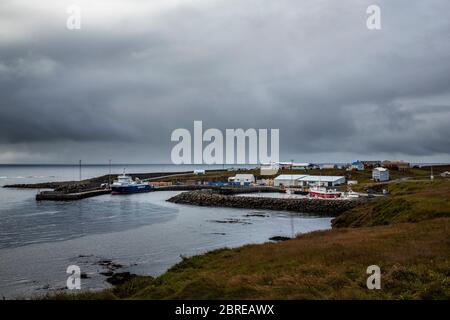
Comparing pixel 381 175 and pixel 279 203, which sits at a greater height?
pixel 381 175

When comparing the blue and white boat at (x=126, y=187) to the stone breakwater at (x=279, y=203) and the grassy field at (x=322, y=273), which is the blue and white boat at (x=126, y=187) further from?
the grassy field at (x=322, y=273)

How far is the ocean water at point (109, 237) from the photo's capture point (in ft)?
103

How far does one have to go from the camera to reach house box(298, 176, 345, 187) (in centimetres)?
12000

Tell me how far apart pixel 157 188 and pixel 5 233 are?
302 ft

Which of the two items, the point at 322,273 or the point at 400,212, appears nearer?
the point at 322,273

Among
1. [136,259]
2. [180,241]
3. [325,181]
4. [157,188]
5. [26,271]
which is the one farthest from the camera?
[157,188]

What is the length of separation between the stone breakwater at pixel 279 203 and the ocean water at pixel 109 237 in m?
6.98

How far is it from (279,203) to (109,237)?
45017 millimetres

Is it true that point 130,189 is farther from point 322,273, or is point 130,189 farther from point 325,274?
point 325,274

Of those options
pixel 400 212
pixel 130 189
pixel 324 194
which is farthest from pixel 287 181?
pixel 400 212

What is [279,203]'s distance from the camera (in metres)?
85.1
